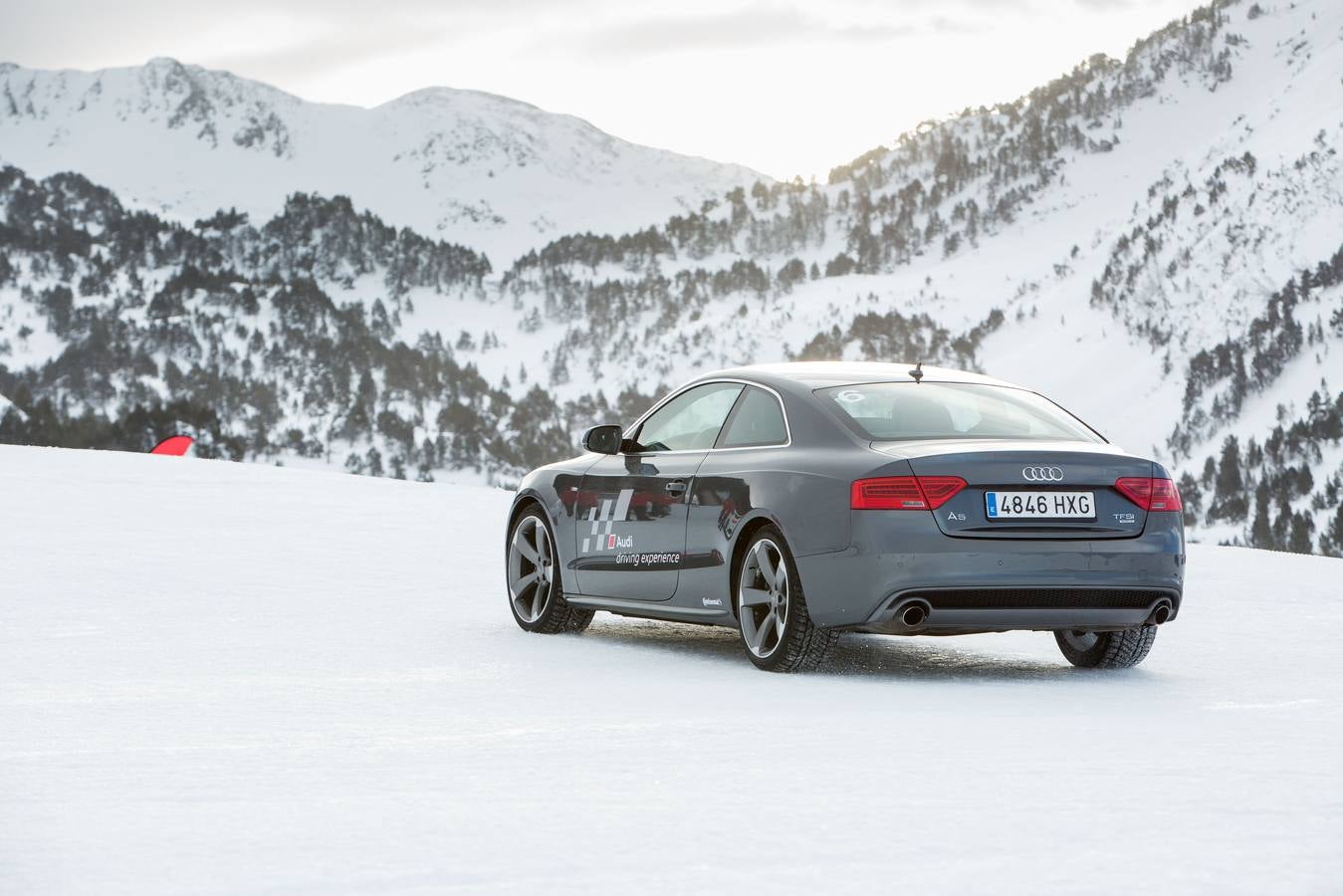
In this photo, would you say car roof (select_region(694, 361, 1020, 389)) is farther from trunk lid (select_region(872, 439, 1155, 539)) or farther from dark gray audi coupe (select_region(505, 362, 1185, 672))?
trunk lid (select_region(872, 439, 1155, 539))

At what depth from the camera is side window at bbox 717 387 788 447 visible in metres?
8.53

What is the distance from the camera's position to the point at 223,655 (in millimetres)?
8805

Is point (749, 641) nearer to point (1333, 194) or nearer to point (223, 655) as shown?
point (223, 655)

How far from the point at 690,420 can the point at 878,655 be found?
1.51m

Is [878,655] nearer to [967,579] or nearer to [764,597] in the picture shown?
[764,597]

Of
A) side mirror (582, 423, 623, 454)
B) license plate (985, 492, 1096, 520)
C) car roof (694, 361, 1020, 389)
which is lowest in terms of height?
license plate (985, 492, 1096, 520)

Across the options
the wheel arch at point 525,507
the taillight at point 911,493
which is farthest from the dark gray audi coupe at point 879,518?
the wheel arch at point 525,507

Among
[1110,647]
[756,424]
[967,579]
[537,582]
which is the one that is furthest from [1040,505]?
[537,582]

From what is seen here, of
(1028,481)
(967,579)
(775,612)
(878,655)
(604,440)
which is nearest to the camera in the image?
(967,579)

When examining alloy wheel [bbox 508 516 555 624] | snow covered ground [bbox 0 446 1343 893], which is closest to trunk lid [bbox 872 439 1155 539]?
snow covered ground [bbox 0 446 1343 893]

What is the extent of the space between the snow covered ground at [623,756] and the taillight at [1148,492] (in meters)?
0.77

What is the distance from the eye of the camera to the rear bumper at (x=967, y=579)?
7.53 metres

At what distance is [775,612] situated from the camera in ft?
26.9

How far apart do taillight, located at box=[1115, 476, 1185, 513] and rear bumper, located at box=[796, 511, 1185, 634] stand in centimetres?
18
